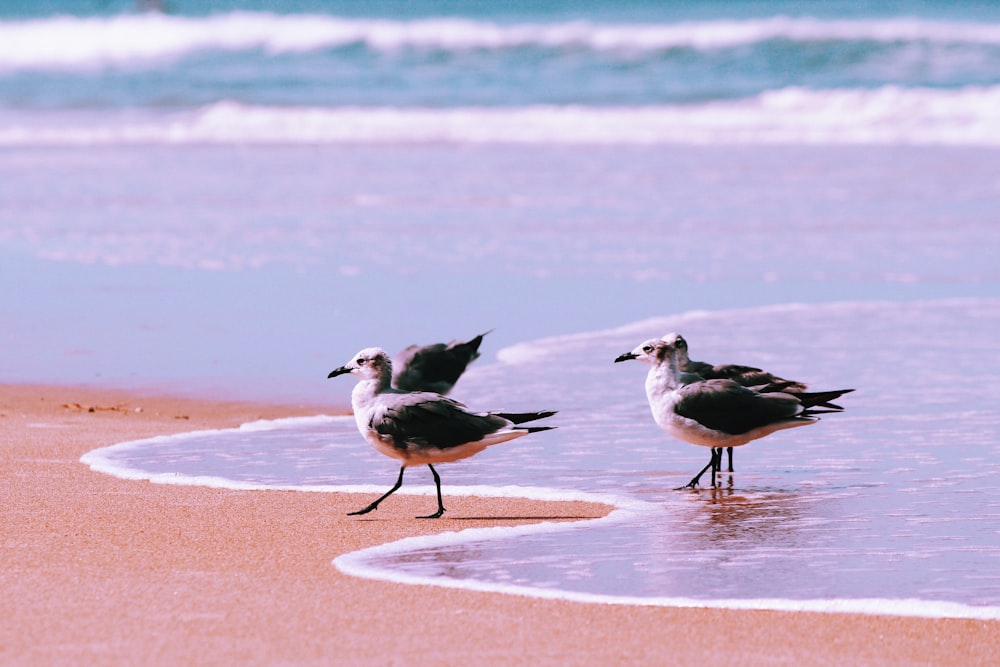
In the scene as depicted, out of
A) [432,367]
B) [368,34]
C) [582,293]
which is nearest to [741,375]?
[432,367]

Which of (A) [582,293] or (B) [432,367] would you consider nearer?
(B) [432,367]

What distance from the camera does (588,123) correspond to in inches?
1064

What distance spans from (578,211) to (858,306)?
5087 mm

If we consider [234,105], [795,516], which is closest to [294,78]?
[234,105]

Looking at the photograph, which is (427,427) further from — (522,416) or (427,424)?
(522,416)

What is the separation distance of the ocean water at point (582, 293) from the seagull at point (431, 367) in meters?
0.37

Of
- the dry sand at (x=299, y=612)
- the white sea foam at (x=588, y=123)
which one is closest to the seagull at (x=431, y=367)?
the dry sand at (x=299, y=612)

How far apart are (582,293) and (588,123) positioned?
1612 centimetres

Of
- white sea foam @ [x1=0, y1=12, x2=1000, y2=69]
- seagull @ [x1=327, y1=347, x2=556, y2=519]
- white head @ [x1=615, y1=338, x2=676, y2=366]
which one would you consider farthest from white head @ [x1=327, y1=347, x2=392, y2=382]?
white sea foam @ [x1=0, y1=12, x2=1000, y2=69]

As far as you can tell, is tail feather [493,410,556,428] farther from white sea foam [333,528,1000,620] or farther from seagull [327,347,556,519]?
white sea foam [333,528,1000,620]

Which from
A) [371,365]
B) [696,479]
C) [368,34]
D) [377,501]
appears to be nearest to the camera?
[377,501]

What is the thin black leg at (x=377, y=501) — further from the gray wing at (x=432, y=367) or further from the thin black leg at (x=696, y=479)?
the gray wing at (x=432, y=367)

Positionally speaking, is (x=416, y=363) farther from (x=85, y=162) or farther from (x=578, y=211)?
(x=85, y=162)

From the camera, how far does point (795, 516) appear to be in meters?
5.90
